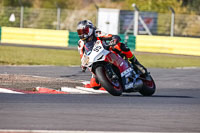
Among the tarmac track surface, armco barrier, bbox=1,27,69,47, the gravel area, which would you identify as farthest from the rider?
armco barrier, bbox=1,27,69,47

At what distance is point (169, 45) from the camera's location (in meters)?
25.9

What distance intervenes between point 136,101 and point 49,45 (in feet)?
64.5

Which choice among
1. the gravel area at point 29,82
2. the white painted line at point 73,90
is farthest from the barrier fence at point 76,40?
the white painted line at point 73,90

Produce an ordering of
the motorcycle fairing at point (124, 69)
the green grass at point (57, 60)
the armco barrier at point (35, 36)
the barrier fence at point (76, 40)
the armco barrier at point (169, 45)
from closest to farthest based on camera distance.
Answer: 1. the motorcycle fairing at point (124, 69)
2. the green grass at point (57, 60)
3. the armco barrier at point (169, 45)
4. the barrier fence at point (76, 40)
5. the armco barrier at point (35, 36)

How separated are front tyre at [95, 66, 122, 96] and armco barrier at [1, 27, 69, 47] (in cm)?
1874

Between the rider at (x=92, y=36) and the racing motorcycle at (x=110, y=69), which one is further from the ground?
the rider at (x=92, y=36)

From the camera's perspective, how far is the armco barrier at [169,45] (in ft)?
82.8

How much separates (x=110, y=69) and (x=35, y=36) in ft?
→ 65.4

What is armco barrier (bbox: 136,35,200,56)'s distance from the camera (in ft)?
82.8

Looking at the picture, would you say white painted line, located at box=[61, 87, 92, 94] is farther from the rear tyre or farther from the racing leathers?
the rear tyre

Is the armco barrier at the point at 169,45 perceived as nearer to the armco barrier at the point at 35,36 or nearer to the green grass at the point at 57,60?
the green grass at the point at 57,60

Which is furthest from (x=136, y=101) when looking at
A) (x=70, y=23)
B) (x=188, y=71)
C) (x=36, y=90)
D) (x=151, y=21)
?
(x=70, y=23)

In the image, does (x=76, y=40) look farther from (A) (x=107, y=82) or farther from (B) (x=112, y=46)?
(A) (x=107, y=82)

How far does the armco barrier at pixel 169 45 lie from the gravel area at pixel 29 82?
47.5 ft
